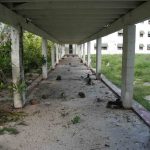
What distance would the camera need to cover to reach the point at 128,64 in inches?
412

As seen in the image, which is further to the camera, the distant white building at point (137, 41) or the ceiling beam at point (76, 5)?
the distant white building at point (137, 41)

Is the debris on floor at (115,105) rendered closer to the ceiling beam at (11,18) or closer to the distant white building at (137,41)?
the ceiling beam at (11,18)

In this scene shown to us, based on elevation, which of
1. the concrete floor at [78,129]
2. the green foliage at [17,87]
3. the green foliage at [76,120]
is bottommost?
the concrete floor at [78,129]

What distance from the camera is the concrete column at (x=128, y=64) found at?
403 inches

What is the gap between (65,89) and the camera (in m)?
14.8

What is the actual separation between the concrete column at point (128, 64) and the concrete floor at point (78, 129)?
531mm

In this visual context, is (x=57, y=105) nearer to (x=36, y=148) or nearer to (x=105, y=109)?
(x=105, y=109)

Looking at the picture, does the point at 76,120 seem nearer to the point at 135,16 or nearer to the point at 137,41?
the point at 135,16

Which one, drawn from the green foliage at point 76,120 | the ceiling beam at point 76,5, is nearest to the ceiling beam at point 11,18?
the ceiling beam at point 76,5

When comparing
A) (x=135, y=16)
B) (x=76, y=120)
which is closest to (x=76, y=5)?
(x=135, y=16)

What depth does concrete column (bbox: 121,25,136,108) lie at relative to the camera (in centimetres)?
1024

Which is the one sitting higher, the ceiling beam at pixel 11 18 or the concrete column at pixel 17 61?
the ceiling beam at pixel 11 18

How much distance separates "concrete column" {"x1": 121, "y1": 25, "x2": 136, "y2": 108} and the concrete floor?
53 cm

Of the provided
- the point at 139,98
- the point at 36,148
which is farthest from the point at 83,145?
the point at 139,98
